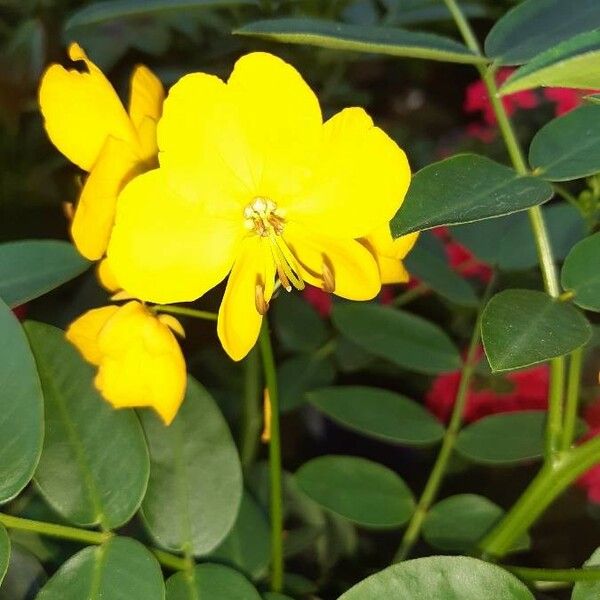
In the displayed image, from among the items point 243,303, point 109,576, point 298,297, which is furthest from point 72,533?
point 298,297

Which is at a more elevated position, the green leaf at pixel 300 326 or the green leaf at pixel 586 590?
the green leaf at pixel 300 326

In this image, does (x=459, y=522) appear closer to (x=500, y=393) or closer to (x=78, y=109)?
(x=500, y=393)

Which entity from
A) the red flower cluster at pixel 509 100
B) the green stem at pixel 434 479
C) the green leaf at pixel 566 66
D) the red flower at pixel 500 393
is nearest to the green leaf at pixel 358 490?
the green stem at pixel 434 479

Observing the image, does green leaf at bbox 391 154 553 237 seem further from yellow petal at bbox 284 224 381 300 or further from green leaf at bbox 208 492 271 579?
green leaf at bbox 208 492 271 579

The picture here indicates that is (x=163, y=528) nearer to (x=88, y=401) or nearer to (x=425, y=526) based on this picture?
(x=88, y=401)

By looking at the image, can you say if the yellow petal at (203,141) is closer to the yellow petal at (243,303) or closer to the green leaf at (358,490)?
the yellow petal at (243,303)

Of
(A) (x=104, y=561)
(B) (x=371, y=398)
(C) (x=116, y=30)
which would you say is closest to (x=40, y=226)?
(C) (x=116, y=30)

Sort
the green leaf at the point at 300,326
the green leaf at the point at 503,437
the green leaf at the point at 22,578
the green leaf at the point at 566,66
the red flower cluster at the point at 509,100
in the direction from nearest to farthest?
the green leaf at the point at 566,66 → the green leaf at the point at 22,578 → the green leaf at the point at 503,437 → the green leaf at the point at 300,326 → the red flower cluster at the point at 509,100
